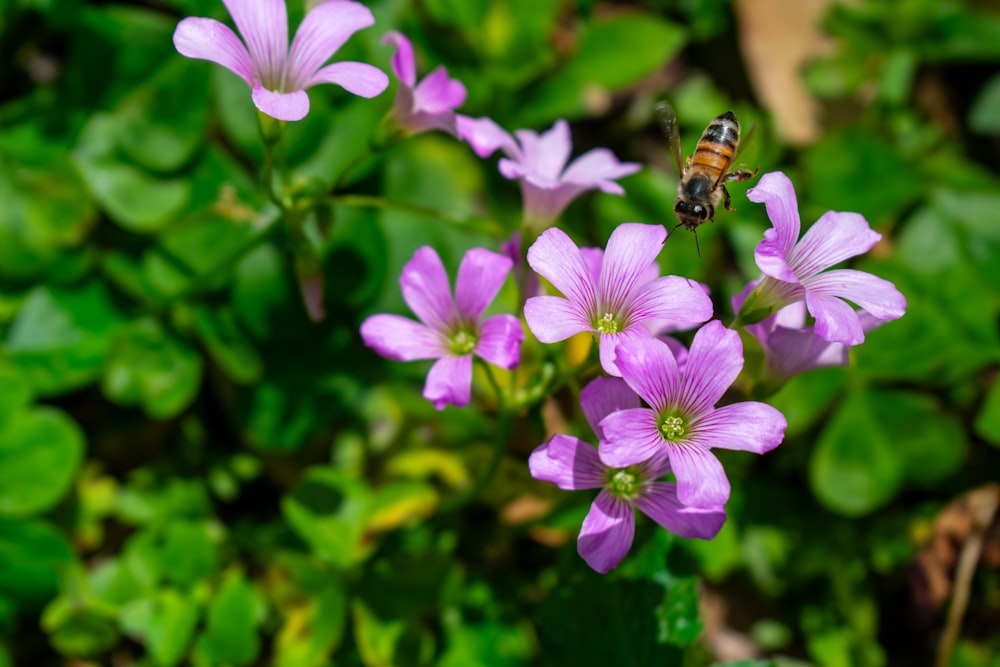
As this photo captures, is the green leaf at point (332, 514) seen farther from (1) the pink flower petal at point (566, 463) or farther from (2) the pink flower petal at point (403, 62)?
(2) the pink flower petal at point (403, 62)

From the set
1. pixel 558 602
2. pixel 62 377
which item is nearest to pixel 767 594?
pixel 558 602

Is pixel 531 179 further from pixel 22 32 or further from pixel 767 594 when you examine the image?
pixel 22 32

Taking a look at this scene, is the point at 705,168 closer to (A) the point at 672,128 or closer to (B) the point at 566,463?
(A) the point at 672,128

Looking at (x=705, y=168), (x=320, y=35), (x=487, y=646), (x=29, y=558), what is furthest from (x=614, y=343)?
(x=29, y=558)

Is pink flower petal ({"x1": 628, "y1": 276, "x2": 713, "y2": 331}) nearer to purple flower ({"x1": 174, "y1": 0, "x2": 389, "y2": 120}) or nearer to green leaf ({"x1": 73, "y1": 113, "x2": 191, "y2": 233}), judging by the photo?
purple flower ({"x1": 174, "y1": 0, "x2": 389, "y2": 120})

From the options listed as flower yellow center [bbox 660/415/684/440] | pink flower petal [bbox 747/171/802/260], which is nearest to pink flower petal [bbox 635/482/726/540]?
flower yellow center [bbox 660/415/684/440]
